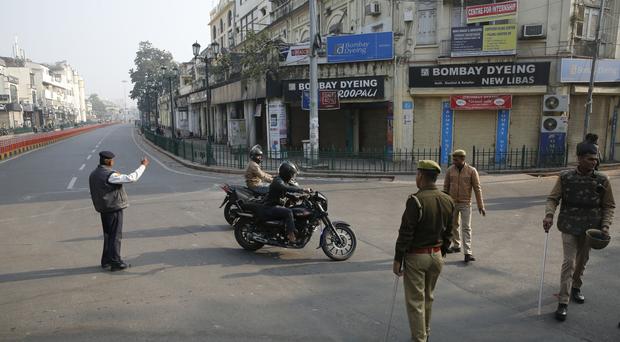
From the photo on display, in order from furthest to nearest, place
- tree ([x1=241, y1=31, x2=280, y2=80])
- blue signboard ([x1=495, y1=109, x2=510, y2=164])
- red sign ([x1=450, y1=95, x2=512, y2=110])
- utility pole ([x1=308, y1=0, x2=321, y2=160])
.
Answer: tree ([x1=241, y1=31, x2=280, y2=80]) → blue signboard ([x1=495, y1=109, x2=510, y2=164]) → red sign ([x1=450, y1=95, x2=512, y2=110]) → utility pole ([x1=308, y1=0, x2=321, y2=160])

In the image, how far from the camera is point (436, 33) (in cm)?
1862

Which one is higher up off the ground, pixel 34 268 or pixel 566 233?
pixel 566 233

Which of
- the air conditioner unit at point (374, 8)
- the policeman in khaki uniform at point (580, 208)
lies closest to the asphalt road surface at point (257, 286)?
the policeman in khaki uniform at point (580, 208)

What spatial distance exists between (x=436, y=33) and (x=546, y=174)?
7.11m

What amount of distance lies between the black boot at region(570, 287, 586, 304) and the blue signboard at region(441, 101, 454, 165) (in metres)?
13.9

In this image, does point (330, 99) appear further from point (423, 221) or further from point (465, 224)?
point (423, 221)

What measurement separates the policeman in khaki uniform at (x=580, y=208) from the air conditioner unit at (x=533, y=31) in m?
14.7

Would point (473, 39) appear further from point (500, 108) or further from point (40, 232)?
point (40, 232)

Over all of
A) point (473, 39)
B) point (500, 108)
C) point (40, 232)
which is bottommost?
point (40, 232)

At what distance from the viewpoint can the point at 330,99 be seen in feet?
64.7

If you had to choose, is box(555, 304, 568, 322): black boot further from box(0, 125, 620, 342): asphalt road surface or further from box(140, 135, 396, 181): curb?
box(140, 135, 396, 181): curb

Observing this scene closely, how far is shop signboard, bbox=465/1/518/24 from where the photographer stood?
17297mm

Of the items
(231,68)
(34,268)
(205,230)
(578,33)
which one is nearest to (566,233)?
(205,230)

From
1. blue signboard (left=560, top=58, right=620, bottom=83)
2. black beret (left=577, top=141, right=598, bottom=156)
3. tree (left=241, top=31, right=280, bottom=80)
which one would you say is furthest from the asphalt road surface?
tree (left=241, top=31, right=280, bottom=80)
